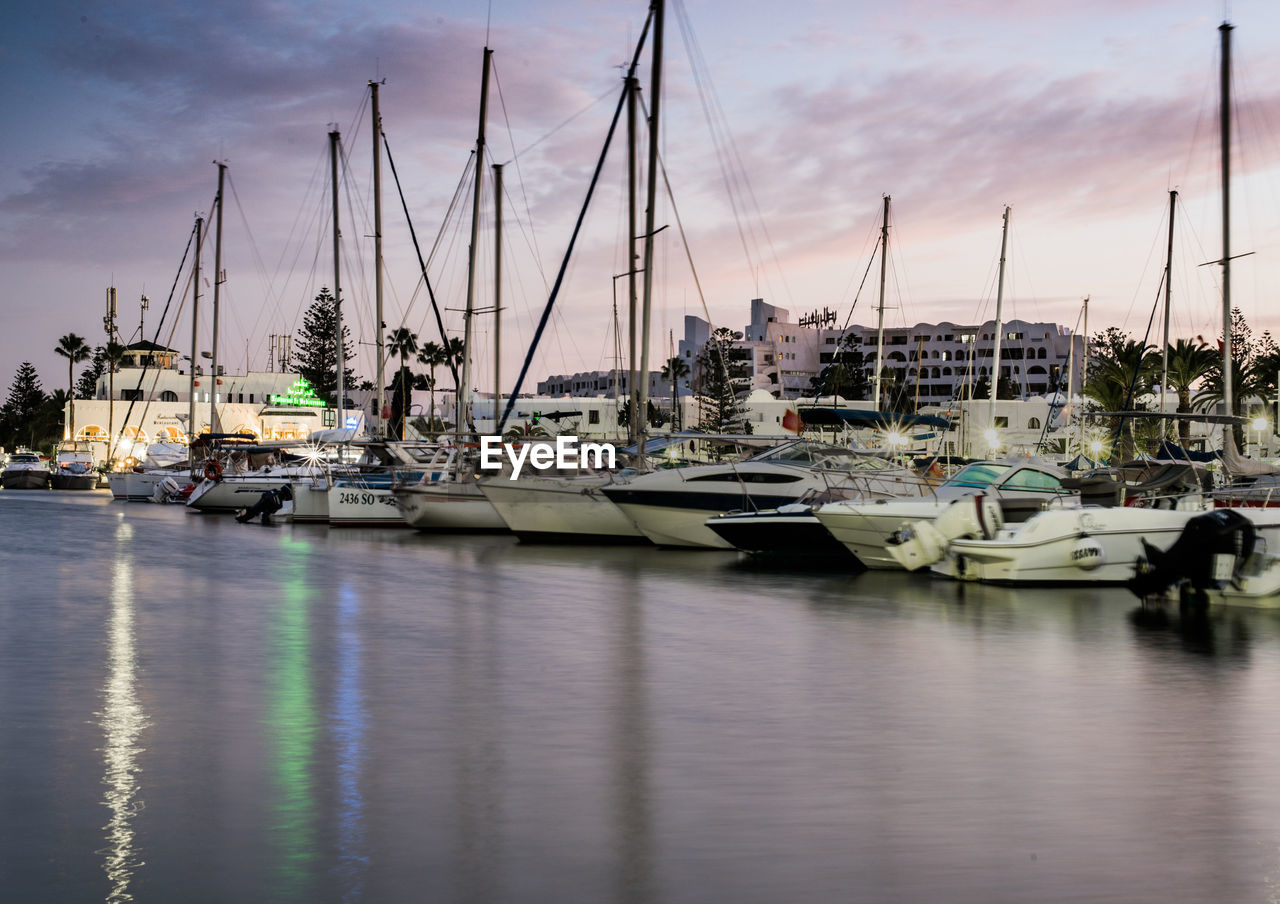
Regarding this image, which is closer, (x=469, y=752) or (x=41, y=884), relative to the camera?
(x=41, y=884)

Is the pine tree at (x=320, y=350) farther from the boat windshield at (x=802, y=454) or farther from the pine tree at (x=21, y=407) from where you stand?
the boat windshield at (x=802, y=454)

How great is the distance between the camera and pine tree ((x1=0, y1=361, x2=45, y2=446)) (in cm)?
18262

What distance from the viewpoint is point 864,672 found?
14156mm

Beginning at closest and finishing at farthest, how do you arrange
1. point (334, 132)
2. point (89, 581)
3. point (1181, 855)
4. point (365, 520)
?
1. point (1181, 855)
2. point (89, 581)
3. point (365, 520)
4. point (334, 132)

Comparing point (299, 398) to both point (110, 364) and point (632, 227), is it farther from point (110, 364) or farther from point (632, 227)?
point (632, 227)

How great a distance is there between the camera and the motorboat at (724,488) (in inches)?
1165

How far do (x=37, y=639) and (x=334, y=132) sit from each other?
38.7 meters

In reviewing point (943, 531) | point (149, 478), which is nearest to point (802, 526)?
point (943, 531)

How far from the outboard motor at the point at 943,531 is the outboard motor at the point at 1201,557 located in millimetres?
3131

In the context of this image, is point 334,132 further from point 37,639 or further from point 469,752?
point 469,752

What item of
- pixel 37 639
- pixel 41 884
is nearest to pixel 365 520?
pixel 37 639

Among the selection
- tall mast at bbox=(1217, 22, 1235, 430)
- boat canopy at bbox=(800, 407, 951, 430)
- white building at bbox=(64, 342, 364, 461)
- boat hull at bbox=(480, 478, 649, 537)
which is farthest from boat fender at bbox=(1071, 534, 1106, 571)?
white building at bbox=(64, 342, 364, 461)

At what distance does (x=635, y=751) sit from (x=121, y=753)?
380 centimetres

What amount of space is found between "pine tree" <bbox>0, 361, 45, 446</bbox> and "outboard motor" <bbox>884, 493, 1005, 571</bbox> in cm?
17761
